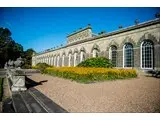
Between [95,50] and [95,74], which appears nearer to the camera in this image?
[95,74]

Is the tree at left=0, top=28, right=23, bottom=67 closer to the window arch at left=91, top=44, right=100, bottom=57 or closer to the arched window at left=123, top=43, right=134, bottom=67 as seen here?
the window arch at left=91, top=44, right=100, bottom=57

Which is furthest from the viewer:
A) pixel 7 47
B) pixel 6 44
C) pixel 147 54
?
pixel 147 54

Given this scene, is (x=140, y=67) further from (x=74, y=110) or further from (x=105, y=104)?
(x=74, y=110)

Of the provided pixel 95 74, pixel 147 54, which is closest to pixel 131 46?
pixel 147 54

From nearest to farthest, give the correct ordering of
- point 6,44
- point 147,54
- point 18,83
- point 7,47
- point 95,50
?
1. point 18,83
2. point 6,44
3. point 7,47
4. point 147,54
5. point 95,50

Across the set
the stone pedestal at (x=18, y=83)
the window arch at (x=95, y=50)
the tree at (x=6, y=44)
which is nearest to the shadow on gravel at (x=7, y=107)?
the stone pedestal at (x=18, y=83)

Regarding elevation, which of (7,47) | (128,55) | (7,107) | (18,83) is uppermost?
(7,47)

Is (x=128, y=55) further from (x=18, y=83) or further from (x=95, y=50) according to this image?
(x=18, y=83)

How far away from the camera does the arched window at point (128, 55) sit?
50.4 feet

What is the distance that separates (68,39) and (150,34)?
22.5 metres

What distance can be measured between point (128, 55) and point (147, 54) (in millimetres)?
2364

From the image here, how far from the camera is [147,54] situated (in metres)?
13.7

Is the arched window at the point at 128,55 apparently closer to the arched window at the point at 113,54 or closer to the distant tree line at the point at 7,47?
the arched window at the point at 113,54

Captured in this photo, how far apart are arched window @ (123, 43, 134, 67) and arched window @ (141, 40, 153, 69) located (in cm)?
132
